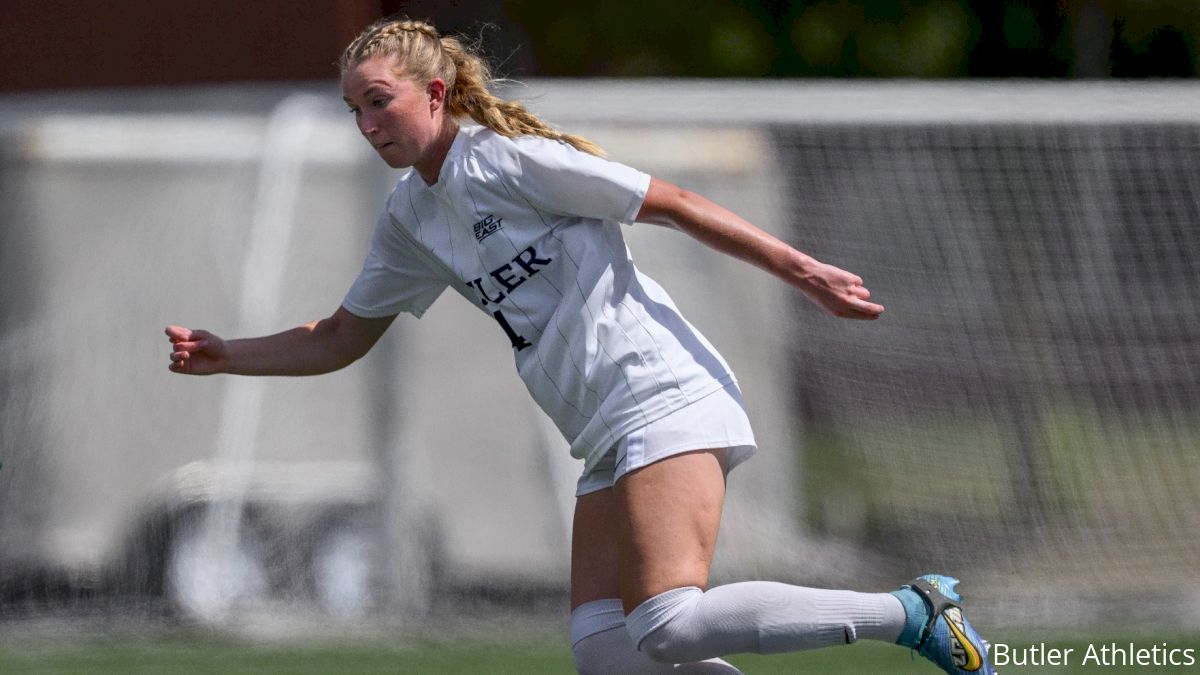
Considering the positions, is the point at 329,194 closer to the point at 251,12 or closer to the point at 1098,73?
the point at 251,12

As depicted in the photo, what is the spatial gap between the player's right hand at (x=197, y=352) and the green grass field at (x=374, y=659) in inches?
A: 71.6

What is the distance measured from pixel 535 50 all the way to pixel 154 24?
7.78 metres

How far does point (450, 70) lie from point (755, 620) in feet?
3.96

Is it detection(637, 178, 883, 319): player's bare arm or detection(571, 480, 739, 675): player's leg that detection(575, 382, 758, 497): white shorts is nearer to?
detection(571, 480, 739, 675): player's leg

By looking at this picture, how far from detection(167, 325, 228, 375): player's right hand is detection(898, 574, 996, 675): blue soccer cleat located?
4.88 ft

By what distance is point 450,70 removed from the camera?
3.34 m

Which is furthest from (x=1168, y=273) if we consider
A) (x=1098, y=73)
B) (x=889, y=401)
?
(x=1098, y=73)

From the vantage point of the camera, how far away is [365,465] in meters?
6.25

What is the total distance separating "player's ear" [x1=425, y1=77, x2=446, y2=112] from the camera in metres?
3.28

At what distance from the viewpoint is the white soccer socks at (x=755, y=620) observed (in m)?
3.04

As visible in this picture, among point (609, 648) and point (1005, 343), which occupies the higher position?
point (1005, 343)

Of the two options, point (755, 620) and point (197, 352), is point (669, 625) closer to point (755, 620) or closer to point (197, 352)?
point (755, 620)

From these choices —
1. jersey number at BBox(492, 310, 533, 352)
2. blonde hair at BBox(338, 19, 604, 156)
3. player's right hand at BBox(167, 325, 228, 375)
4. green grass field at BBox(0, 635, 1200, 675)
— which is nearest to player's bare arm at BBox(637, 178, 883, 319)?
blonde hair at BBox(338, 19, 604, 156)

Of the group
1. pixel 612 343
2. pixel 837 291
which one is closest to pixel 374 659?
pixel 612 343
